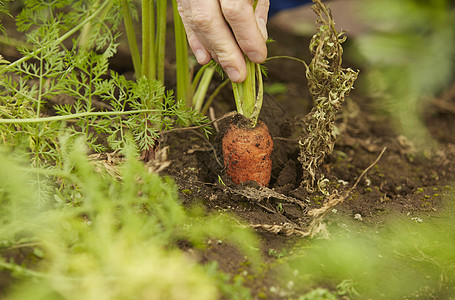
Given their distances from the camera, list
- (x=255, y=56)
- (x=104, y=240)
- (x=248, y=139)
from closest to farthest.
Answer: (x=104, y=240)
(x=255, y=56)
(x=248, y=139)

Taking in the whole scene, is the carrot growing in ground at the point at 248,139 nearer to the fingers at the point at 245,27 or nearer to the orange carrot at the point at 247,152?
the orange carrot at the point at 247,152

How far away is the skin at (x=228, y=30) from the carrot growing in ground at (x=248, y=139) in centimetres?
9

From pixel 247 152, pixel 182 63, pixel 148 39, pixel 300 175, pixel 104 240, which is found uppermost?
pixel 148 39

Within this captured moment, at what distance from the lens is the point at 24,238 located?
1114 millimetres

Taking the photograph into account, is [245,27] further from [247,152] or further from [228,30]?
[247,152]

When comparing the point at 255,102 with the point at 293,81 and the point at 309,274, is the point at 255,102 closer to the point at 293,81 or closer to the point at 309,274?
the point at 309,274

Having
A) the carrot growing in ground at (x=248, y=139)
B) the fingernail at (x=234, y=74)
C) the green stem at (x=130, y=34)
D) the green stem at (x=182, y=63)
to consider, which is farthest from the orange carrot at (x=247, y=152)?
the green stem at (x=130, y=34)

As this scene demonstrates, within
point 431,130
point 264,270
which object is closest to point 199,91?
point 264,270

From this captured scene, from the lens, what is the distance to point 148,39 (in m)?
1.63

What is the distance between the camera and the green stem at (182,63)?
162 cm

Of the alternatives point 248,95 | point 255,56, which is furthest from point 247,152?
point 255,56

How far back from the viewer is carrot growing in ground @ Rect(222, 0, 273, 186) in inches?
59.4

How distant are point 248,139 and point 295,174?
0.91ft

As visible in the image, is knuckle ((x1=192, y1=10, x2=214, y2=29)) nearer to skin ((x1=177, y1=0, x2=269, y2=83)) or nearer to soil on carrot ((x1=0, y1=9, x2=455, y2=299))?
skin ((x1=177, y1=0, x2=269, y2=83))
